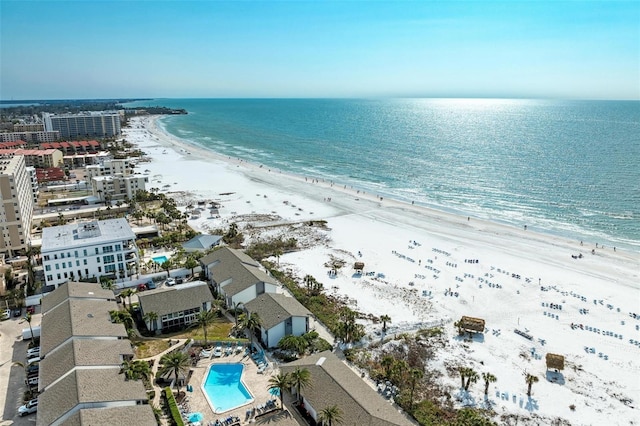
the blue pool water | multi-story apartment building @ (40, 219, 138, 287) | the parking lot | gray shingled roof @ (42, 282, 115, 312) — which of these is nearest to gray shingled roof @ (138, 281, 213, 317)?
gray shingled roof @ (42, 282, 115, 312)

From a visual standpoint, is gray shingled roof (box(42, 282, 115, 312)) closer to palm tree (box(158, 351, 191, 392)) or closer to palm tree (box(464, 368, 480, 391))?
palm tree (box(158, 351, 191, 392))

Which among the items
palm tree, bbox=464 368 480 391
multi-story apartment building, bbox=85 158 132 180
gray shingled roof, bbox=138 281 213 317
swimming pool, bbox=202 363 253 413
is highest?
multi-story apartment building, bbox=85 158 132 180

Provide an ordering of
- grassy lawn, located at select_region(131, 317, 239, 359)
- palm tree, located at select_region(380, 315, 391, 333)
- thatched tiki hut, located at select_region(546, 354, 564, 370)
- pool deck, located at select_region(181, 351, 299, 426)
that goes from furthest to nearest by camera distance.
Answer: palm tree, located at select_region(380, 315, 391, 333)
grassy lawn, located at select_region(131, 317, 239, 359)
thatched tiki hut, located at select_region(546, 354, 564, 370)
pool deck, located at select_region(181, 351, 299, 426)

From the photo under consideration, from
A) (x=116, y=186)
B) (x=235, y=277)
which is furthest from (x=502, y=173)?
(x=116, y=186)

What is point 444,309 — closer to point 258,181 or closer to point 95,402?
point 95,402

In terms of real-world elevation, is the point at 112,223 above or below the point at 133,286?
above

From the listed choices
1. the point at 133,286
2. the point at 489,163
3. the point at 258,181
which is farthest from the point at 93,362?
the point at 489,163

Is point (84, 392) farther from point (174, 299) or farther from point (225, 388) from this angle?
point (174, 299)
